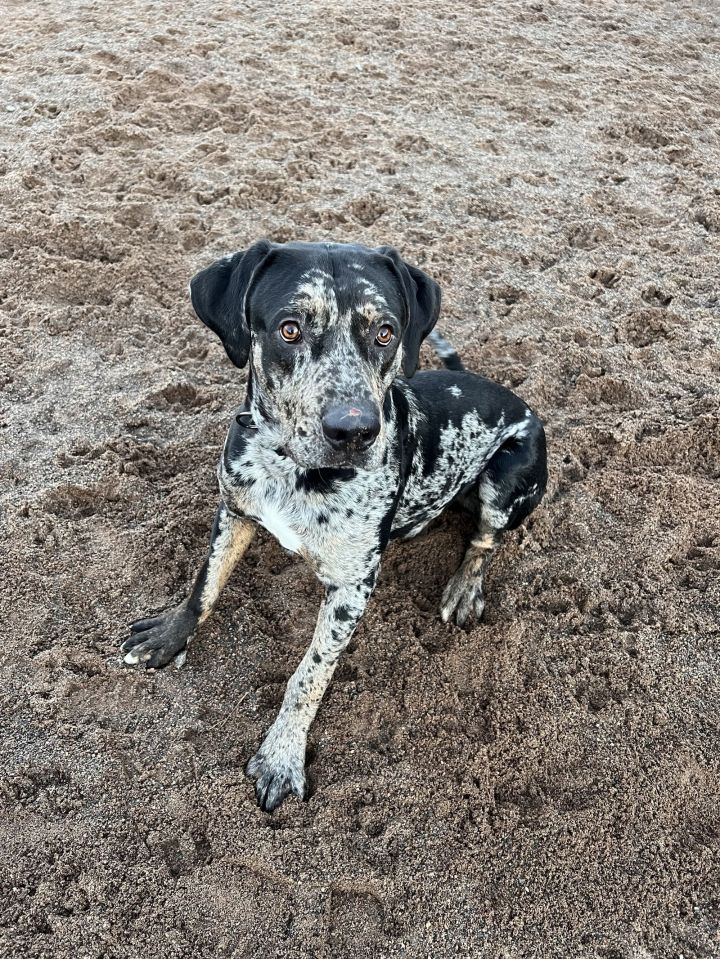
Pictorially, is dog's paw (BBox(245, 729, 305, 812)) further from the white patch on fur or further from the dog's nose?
the dog's nose

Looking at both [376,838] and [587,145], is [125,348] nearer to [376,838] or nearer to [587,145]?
[376,838]

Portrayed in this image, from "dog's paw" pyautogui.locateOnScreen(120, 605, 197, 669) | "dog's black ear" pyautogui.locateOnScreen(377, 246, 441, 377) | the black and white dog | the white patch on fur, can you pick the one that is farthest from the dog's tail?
"dog's paw" pyautogui.locateOnScreen(120, 605, 197, 669)

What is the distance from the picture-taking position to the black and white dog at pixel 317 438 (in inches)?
115

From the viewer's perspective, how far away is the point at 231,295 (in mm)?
3102

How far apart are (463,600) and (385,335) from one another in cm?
146

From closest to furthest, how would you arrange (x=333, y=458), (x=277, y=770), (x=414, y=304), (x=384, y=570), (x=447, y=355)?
(x=333, y=458) → (x=277, y=770) → (x=414, y=304) → (x=384, y=570) → (x=447, y=355)

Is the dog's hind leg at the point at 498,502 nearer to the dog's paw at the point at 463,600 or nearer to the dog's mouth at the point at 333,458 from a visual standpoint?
the dog's paw at the point at 463,600

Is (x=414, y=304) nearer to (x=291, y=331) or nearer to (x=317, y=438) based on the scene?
(x=291, y=331)

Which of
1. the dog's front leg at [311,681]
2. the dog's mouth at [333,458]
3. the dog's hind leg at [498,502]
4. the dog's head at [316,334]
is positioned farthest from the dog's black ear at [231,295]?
the dog's hind leg at [498,502]

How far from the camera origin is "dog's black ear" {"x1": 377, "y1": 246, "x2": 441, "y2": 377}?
3.24 metres

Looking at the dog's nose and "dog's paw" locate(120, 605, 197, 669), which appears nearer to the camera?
the dog's nose

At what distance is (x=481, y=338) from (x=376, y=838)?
136 inches

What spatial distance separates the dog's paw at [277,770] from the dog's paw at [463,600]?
1027 mm

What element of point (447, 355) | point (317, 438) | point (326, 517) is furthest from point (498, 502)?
point (317, 438)
